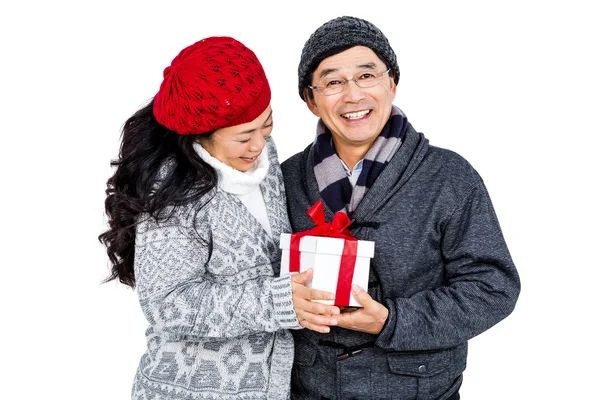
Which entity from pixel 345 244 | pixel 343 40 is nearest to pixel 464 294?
pixel 345 244

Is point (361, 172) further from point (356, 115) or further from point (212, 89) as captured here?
point (212, 89)

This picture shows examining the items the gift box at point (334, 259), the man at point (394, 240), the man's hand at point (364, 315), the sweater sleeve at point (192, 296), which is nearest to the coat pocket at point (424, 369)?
the man at point (394, 240)

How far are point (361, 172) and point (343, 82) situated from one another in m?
0.32

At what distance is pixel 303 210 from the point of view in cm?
275

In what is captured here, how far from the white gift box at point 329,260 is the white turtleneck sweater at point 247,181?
27 cm

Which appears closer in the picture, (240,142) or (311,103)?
(240,142)

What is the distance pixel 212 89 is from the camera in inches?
93.5

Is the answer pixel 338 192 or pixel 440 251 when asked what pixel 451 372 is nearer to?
Answer: pixel 440 251

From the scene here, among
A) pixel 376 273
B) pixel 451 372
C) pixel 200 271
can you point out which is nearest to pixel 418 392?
pixel 451 372

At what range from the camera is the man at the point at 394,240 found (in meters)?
2.52

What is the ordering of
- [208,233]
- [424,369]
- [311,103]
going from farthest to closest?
[311,103], [424,369], [208,233]

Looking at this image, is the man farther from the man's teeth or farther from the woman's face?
the woman's face

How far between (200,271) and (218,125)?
476 millimetres

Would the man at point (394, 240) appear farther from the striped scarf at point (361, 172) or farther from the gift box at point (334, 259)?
the gift box at point (334, 259)
